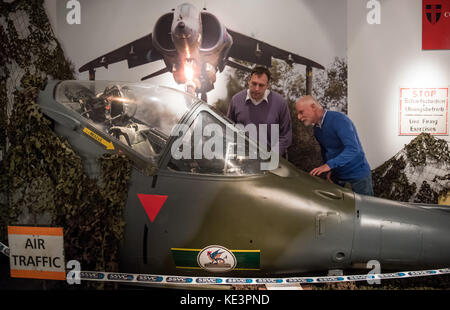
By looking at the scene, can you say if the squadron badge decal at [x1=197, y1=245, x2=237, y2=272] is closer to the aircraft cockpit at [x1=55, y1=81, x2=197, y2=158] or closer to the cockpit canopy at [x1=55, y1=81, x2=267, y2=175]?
the cockpit canopy at [x1=55, y1=81, x2=267, y2=175]

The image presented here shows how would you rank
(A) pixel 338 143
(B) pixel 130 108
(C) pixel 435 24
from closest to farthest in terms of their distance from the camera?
(B) pixel 130 108, (A) pixel 338 143, (C) pixel 435 24

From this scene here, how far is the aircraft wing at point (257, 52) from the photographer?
4.01 m

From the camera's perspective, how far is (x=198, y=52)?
4.05 m

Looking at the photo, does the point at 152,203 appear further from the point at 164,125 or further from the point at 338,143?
the point at 338,143

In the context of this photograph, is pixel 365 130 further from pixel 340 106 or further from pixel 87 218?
pixel 87 218

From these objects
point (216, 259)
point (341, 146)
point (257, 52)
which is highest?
point (257, 52)

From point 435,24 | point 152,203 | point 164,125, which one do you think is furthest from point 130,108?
point 435,24

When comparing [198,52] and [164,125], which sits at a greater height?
[198,52]

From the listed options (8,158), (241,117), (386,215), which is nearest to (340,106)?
(241,117)

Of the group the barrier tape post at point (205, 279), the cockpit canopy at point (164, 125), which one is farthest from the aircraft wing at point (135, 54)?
the barrier tape post at point (205, 279)

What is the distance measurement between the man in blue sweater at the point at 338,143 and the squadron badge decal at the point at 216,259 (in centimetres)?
123

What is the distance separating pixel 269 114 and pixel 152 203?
2112 millimetres

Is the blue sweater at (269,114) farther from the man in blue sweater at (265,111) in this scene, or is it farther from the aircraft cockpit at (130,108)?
the aircraft cockpit at (130,108)

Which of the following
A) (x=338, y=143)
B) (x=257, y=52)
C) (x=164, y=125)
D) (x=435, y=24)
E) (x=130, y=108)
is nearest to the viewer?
(x=164, y=125)
